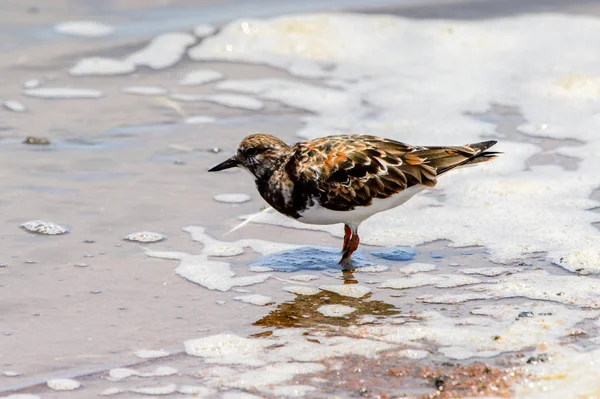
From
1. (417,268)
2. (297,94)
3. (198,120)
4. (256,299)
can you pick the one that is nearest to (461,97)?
(297,94)

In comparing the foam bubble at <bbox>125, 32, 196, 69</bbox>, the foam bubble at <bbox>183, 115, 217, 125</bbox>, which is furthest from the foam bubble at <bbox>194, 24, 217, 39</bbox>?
the foam bubble at <bbox>183, 115, 217, 125</bbox>

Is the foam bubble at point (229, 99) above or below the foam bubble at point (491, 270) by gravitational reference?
above

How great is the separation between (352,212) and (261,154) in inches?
24.5

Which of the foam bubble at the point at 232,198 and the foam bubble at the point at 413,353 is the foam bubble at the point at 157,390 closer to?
the foam bubble at the point at 413,353

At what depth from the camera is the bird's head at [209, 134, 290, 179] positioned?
18.1 ft

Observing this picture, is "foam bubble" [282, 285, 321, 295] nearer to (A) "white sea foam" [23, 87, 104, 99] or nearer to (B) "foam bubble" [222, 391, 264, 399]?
(B) "foam bubble" [222, 391, 264, 399]

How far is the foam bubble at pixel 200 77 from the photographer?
8523mm

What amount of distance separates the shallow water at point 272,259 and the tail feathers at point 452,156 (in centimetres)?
46

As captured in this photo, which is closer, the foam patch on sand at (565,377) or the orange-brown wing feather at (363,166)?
the foam patch on sand at (565,377)

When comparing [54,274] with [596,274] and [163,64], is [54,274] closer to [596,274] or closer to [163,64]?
[596,274]

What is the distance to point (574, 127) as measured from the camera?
7.39 metres

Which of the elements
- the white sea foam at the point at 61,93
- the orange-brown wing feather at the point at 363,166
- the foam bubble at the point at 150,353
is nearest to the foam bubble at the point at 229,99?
the white sea foam at the point at 61,93

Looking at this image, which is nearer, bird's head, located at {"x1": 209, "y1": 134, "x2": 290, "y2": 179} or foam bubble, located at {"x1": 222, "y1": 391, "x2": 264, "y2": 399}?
foam bubble, located at {"x1": 222, "y1": 391, "x2": 264, "y2": 399}

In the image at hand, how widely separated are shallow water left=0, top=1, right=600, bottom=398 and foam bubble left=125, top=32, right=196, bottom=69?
264 mm
